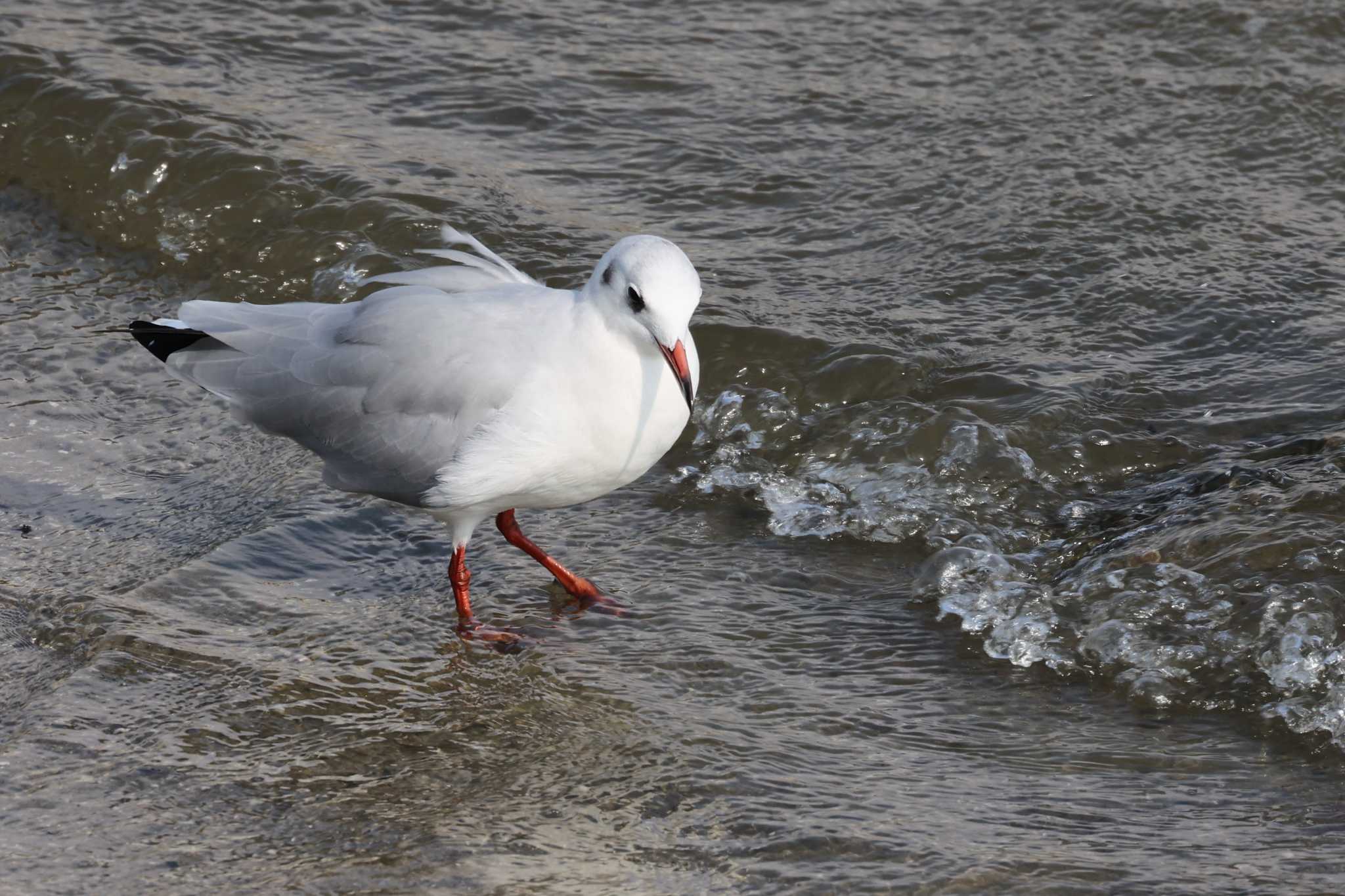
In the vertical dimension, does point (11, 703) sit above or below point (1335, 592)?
below

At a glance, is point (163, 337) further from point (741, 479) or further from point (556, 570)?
point (741, 479)

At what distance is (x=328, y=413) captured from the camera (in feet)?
15.5

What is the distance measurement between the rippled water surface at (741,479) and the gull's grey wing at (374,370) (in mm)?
476

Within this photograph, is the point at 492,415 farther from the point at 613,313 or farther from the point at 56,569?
the point at 56,569

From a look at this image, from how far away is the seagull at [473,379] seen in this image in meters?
4.25

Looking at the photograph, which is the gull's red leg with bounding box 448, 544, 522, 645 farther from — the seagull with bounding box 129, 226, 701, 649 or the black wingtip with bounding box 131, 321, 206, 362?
the black wingtip with bounding box 131, 321, 206, 362

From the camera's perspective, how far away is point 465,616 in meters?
4.72

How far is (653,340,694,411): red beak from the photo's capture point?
156 inches

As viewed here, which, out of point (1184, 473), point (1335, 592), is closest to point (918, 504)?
point (1184, 473)

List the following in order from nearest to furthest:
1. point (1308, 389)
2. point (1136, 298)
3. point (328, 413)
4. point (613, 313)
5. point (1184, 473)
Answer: point (613, 313) → point (328, 413) → point (1184, 473) → point (1308, 389) → point (1136, 298)

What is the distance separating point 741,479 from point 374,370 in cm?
150

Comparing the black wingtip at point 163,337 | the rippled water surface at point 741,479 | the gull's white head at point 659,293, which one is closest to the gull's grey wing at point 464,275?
the black wingtip at point 163,337

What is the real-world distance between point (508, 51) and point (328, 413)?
438cm

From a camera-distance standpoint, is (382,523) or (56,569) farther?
(382,523)
